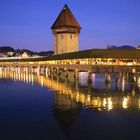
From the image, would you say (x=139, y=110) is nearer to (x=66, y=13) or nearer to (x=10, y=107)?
(x=10, y=107)

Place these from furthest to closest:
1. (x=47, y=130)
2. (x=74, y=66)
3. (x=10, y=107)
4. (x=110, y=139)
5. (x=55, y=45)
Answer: (x=55, y=45), (x=74, y=66), (x=10, y=107), (x=47, y=130), (x=110, y=139)

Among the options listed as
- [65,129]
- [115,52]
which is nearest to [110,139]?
[65,129]

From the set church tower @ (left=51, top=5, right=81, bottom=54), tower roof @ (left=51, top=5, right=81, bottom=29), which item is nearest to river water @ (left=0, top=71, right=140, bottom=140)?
church tower @ (left=51, top=5, right=81, bottom=54)

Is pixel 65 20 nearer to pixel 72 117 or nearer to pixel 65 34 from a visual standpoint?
pixel 65 34

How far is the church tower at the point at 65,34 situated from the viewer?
54.5 meters

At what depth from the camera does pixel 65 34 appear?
5447 centimetres

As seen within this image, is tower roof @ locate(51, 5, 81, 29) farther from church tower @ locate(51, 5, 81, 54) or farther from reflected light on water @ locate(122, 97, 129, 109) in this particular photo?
reflected light on water @ locate(122, 97, 129, 109)

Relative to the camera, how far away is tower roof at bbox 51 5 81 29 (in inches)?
2192

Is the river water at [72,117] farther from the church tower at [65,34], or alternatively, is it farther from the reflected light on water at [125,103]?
the church tower at [65,34]

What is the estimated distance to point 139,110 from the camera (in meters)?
17.3

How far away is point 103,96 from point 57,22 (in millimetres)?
35799

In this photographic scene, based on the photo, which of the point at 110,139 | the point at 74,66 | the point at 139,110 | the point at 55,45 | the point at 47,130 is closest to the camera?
the point at 110,139

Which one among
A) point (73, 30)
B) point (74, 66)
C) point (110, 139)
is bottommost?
point (110, 139)

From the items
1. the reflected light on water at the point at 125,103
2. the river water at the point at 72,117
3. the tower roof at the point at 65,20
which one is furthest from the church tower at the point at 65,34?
the reflected light on water at the point at 125,103
